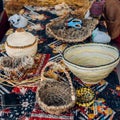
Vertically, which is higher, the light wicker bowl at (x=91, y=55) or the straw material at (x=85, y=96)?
the light wicker bowl at (x=91, y=55)

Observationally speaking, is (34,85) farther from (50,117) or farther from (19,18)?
(19,18)

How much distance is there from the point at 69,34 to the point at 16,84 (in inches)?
24.4

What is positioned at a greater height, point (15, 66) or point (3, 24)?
point (15, 66)

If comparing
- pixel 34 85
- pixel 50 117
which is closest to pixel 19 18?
pixel 34 85

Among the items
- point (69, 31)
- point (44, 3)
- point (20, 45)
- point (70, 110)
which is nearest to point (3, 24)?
point (44, 3)

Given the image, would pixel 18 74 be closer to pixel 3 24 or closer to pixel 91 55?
pixel 91 55

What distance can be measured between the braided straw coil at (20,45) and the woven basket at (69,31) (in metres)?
0.30

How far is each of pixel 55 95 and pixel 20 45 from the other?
38 cm

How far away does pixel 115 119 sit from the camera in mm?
1098

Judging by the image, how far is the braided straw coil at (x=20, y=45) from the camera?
140 centimetres

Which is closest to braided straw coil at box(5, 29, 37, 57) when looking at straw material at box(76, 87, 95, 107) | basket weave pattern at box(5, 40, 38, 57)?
basket weave pattern at box(5, 40, 38, 57)

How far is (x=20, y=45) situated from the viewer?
4.59 feet

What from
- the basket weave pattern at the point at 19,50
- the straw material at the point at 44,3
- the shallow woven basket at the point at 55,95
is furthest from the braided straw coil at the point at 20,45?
the straw material at the point at 44,3

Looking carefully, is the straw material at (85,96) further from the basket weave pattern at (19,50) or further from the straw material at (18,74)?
the basket weave pattern at (19,50)
